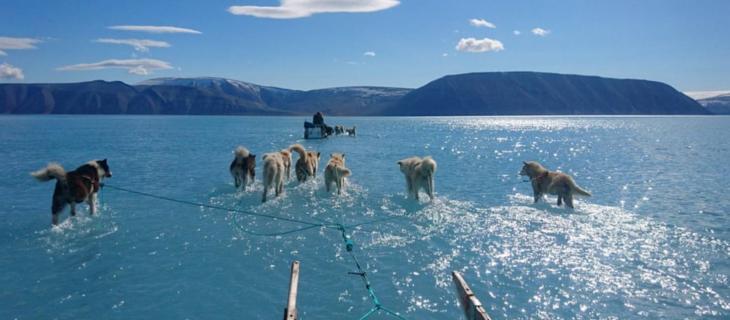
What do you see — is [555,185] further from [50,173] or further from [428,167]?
[50,173]

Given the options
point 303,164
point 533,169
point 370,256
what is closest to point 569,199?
point 533,169

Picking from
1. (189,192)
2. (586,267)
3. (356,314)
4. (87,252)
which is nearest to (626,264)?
(586,267)

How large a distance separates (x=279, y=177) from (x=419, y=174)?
5133mm

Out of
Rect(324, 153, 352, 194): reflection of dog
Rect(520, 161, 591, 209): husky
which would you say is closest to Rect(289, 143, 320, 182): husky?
Rect(324, 153, 352, 194): reflection of dog

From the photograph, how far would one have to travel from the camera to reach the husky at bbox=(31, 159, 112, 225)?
12.8m

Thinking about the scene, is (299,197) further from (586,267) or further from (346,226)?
(586,267)

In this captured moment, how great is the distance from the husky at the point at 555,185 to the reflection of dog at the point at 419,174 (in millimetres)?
4039

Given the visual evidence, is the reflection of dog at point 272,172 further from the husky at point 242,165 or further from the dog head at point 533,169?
the dog head at point 533,169

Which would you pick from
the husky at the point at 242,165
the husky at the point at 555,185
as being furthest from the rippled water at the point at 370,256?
the husky at the point at 242,165

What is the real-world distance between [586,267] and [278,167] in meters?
10.6

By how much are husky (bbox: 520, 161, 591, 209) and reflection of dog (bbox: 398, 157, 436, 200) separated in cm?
404

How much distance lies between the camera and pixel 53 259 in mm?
10070

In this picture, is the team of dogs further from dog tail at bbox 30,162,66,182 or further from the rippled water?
the rippled water

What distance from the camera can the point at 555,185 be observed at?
51.4 feet
